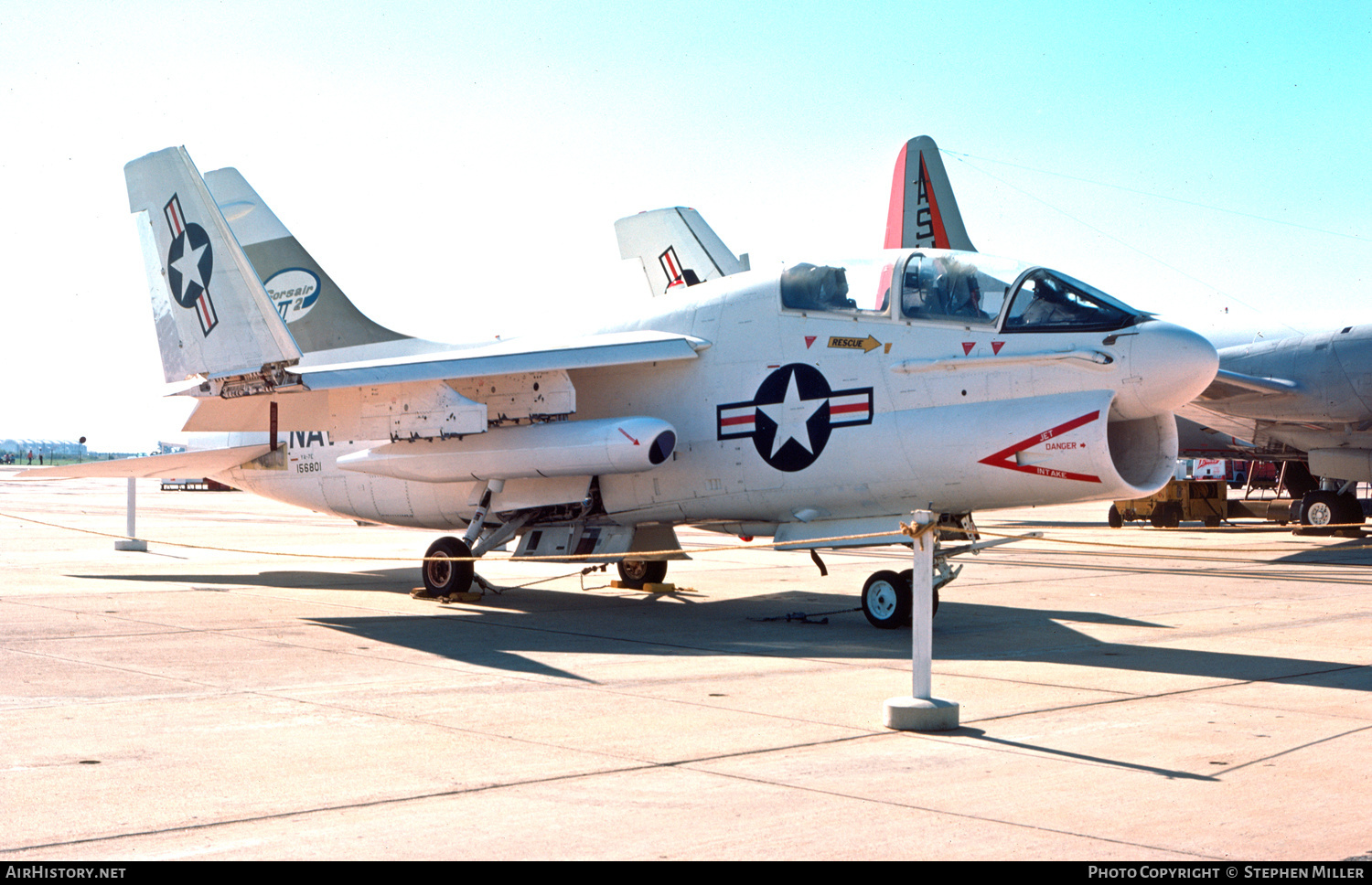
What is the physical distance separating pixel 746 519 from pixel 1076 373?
367 cm

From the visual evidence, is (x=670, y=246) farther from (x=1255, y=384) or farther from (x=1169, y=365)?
(x=1169, y=365)

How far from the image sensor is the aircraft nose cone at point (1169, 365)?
9.76 meters

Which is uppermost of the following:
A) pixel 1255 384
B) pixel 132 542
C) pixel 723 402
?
pixel 1255 384

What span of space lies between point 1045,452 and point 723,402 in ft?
10.7

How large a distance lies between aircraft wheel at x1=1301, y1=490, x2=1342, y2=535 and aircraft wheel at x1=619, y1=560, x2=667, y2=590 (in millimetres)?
17011

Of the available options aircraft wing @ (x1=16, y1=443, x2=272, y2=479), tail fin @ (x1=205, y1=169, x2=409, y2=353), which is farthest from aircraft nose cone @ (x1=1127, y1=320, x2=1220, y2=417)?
aircraft wing @ (x1=16, y1=443, x2=272, y2=479)

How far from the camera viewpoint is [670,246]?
23719mm

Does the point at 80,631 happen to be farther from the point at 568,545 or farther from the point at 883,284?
the point at 883,284

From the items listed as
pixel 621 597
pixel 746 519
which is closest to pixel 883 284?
pixel 746 519

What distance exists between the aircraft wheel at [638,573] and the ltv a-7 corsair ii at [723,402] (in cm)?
3

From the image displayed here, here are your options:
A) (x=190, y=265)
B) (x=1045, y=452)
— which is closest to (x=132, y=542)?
(x=190, y=265)

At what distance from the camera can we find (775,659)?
938cm

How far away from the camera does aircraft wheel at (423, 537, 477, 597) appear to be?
13.1m

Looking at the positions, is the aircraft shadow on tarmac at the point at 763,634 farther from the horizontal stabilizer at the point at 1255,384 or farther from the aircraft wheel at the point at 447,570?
the horizontal stabilizer at the point at 1255,384
